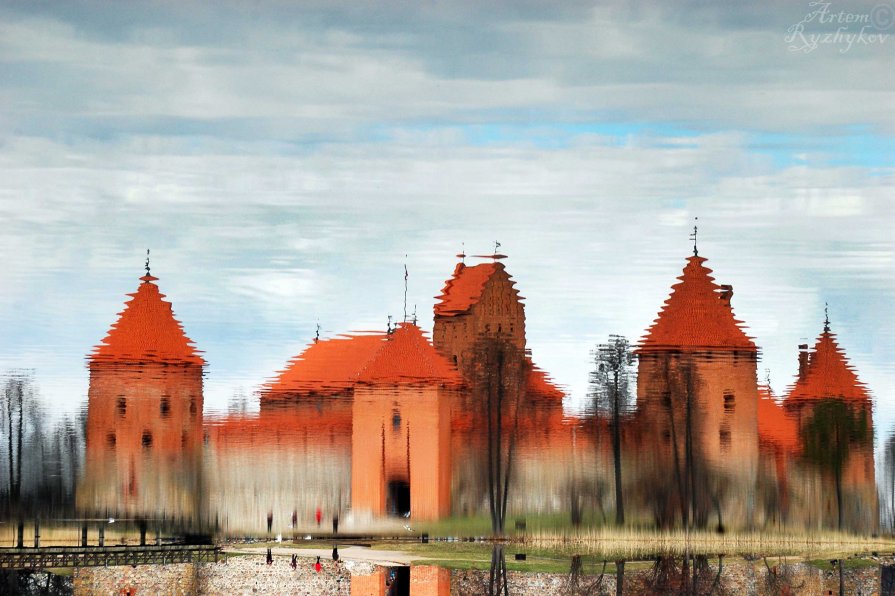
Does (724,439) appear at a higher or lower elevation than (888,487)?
higher

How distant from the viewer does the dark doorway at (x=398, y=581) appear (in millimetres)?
53469

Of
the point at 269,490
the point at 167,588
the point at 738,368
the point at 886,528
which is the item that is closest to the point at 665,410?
the point at 738,368

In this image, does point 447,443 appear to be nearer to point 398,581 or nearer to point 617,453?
point 617,453

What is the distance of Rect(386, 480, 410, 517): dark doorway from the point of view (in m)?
58.7

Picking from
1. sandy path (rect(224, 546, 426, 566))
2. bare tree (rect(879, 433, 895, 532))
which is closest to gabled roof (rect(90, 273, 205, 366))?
sandy path (rect(224, 546, 426, 566))

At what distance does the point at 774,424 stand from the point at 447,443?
1158 cm

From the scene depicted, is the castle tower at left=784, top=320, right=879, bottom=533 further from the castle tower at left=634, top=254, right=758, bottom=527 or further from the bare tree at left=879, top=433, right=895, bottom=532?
the castle tower at left=634, top=254, right=758, bottom=527

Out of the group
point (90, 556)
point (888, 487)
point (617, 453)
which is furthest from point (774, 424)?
point (90, 556)

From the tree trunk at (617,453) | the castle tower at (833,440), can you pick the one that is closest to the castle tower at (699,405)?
the tree trunk at (617,453)

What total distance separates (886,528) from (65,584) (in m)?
25.5

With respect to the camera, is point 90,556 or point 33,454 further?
point 33,454

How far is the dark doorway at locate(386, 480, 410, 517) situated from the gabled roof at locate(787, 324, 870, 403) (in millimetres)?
14562

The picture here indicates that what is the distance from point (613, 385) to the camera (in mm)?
59000

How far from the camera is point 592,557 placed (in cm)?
5500
